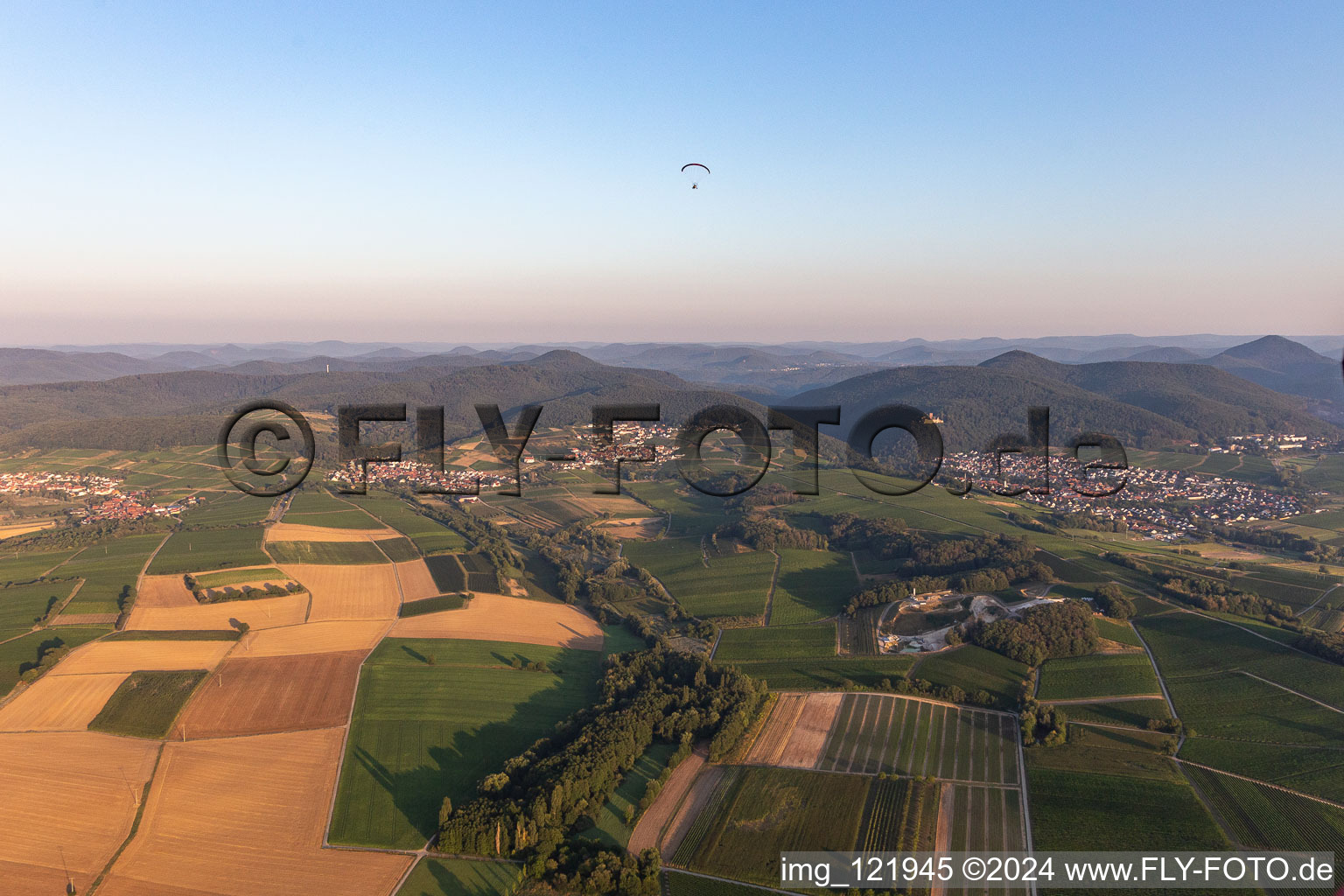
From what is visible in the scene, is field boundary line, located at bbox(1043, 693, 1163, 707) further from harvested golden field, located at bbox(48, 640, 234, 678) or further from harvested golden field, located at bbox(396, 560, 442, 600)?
harvested golden field, located at bbox(48, 640, 234, 678)

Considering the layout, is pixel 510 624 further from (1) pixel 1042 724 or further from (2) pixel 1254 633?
(2) pixel 1254 633

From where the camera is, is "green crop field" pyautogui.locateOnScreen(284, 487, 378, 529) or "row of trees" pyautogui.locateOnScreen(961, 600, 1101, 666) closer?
"row of trees" pyautogui.locateOnScreen(961, 600, 1101, 666)

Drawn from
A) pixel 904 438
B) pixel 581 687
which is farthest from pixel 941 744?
pixel 904 438

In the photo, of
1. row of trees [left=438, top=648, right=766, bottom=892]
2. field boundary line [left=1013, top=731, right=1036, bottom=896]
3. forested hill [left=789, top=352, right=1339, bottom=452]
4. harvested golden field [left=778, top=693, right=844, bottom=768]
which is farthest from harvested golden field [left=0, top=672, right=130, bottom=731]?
forested hill [left=789, top=352, right=1339, bottom=452]

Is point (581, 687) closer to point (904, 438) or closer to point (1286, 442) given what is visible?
point (904, 438)

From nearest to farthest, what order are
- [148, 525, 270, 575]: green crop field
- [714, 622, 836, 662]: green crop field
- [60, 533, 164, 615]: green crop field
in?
[714, 622, 836, 662]: green crop field, [60, 533, 164, 615]: green crop field, [148, 525, 270, 575]: green crop field

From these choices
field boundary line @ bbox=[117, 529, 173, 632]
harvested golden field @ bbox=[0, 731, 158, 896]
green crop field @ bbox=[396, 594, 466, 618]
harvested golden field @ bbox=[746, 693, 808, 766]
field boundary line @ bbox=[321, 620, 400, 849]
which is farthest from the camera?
green crop field @ bbox=[396, 594, 466, 618]
